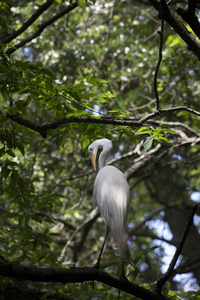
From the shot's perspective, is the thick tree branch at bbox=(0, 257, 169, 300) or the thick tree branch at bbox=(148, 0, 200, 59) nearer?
the thick tree branch at bbox=(0, 257, 169, 300)

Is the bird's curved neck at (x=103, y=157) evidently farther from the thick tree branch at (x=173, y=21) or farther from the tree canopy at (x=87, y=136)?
the thick tree branch at (x=173, y=21)

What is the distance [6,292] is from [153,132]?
4.70 feet

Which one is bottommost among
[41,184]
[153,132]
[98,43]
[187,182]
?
[187,182]

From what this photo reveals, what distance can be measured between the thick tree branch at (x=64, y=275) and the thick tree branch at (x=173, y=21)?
1.29 m

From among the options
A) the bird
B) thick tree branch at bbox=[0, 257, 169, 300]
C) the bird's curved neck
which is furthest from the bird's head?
thick tree branch at bbox=[0, 257, 169, 300]

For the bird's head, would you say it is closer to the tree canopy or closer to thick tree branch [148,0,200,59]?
the tree canopy

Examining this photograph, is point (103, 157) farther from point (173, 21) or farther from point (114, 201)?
point (173, 21)

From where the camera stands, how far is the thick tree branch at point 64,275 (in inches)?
51.5

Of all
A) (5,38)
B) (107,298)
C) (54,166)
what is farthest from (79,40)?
(107,298)

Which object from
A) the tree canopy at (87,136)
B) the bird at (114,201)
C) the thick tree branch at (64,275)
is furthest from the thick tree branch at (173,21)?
the thick tree branch at (64,275)

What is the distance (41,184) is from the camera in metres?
4.96

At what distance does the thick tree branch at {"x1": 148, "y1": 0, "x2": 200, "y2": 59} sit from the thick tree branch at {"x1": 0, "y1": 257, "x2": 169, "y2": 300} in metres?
1.29

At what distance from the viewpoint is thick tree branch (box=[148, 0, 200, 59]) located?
158 cm

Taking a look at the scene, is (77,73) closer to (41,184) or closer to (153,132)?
(41,184)
